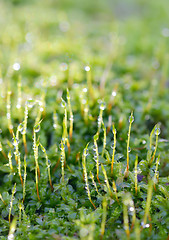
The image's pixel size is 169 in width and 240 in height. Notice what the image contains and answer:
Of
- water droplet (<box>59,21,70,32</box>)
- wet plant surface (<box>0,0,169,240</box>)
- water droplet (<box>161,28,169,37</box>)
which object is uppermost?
water droplet (<box>59,21,70,32</box>)

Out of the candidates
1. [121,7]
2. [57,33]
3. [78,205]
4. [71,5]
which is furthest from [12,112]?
[121,7]

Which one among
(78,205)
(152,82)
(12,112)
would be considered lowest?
(78,205)

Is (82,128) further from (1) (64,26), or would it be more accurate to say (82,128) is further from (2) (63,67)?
(1) (64,26)

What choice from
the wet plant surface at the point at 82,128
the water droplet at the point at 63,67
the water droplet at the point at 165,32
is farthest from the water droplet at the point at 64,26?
the water droplet at the point at 165,32

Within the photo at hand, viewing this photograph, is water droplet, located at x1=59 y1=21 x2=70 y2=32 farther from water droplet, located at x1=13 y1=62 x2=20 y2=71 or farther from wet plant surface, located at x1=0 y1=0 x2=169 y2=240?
water droplet, located at x1=13 y1=62 x2=20 y2=71

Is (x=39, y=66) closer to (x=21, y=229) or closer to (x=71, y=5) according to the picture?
(x=21, y=229)

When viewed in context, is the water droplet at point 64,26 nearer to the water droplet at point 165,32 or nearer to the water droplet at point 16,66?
the water droplet at point 16,66

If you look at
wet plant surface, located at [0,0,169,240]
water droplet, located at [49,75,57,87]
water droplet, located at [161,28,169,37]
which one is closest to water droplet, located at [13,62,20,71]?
wet plant surface, located at [0,0,169,240]

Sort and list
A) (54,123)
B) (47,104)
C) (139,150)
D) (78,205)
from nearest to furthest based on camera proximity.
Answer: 1. (78,205)
2. (139,150)
3. (54,123)
4. (47,104)

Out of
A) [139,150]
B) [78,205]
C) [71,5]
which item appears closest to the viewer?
[78,205]
